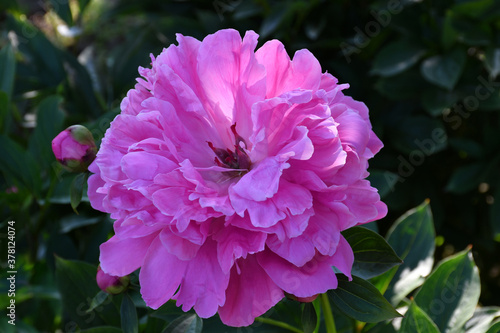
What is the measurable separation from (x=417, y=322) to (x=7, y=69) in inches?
36.6

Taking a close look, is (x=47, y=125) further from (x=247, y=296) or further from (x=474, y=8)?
(x=474, y=8)

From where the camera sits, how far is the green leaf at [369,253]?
58cm

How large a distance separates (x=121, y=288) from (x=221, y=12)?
1081 millimetres

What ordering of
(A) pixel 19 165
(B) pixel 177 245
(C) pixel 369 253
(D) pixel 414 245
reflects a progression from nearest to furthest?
1. (B) pixel 177 245
2. (C) pixel 369 253
3. (D) pixel 414 245
4. (A) pixel 19 165

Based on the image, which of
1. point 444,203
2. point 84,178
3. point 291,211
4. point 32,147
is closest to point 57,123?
point 32,147

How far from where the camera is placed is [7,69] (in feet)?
3.64

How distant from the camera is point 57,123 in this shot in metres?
1.05

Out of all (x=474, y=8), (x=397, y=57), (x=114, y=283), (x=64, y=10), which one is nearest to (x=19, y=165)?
(x=64, y=10)

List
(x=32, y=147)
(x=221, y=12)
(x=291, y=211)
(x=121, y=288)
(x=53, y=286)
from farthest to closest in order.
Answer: (x=221, y=12) < (x=32, y=147) < (x=53, y=286) < (x=121, y=288) < (x=291, y=211)

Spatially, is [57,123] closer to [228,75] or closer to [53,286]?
[53,286]

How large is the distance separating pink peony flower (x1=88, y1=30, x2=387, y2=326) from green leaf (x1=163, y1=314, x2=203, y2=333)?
10 cm

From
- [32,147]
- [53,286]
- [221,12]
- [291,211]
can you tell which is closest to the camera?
[291,211]

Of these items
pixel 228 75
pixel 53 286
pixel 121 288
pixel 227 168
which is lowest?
pixel 53 286

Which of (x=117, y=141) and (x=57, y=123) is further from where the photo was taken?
(x=57, y=123)
